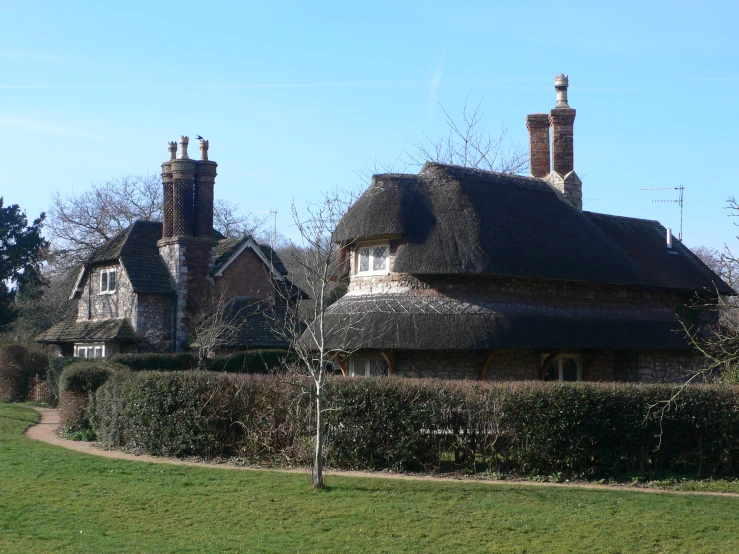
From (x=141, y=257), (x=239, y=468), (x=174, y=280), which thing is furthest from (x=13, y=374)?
(x=239, y=468)

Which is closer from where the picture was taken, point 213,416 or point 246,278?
point 213,416

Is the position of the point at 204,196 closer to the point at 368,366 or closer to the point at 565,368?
the point at 368,366

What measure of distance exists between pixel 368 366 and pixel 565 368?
5743 millimetres

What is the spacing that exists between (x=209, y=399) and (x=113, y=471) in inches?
91.8

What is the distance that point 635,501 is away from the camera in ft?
38.8

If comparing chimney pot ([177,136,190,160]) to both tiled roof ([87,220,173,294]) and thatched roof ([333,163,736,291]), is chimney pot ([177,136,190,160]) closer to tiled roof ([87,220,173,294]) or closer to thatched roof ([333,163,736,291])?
tiled roof ([87,220,173,294])

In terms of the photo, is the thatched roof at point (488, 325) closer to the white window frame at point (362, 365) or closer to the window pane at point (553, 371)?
the white window frame at point (362, 365)

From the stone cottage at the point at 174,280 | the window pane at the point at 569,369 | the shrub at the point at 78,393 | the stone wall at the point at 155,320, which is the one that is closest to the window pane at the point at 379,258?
the window pane at the point at 569,369

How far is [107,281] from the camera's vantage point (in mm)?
33312

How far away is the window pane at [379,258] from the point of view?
23.0 metres

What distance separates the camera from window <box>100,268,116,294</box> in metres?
33.1

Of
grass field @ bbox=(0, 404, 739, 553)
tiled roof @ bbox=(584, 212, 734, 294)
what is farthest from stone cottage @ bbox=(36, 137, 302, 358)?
grass field @ bbox=(0, 404, 739, 553)

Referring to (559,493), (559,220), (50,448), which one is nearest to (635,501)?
(559,493)

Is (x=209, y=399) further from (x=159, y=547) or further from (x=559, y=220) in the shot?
(x=559, y=220)
